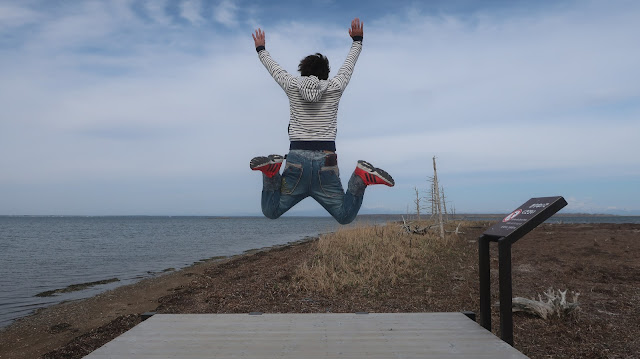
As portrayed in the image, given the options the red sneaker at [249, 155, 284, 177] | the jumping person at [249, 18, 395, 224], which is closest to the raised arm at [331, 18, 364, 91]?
the jumping person at [249, 18, 395, 224]

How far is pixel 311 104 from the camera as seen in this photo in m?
3.35

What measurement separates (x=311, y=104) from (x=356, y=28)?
2.26 ft

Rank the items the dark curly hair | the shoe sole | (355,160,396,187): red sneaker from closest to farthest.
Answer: the shoe sole
(355,160,396,187): red sneaker
the dark curly hair

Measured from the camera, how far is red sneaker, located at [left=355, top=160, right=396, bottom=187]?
3.23m

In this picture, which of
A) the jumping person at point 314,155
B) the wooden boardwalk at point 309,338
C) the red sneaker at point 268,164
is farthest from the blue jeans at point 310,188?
the wooden boardwalk at point 309,338

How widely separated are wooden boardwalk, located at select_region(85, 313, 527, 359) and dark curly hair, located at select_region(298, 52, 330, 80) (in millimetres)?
2266

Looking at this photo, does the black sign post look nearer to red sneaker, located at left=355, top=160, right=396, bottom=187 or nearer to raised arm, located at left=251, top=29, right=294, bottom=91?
red sneaker, located at left=355, top=160, right=396, bottom=187

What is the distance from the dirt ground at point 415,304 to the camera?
23.7ft

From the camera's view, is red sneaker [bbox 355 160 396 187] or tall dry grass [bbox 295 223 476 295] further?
tall dry grass [bbox 295 223 476 295]

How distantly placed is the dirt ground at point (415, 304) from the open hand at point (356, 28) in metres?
5.44

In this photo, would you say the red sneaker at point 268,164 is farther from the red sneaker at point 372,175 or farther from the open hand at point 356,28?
the open hand at point 356,28

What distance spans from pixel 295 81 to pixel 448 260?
1361 centimetres

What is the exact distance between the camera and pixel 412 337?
418 centimetres

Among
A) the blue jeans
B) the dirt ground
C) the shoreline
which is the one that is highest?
the blue jeans
